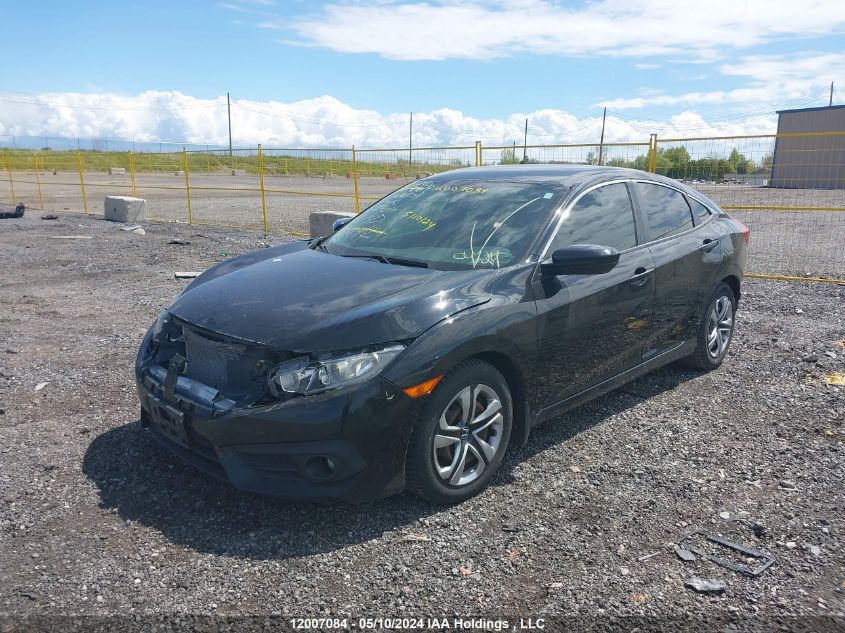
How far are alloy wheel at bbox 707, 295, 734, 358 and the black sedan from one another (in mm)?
461

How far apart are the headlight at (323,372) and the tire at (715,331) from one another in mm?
3176

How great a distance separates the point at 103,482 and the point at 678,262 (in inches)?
154

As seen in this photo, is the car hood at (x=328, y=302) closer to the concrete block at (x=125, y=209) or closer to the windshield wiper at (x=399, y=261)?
the windshield wiper at (x=399, y=261)

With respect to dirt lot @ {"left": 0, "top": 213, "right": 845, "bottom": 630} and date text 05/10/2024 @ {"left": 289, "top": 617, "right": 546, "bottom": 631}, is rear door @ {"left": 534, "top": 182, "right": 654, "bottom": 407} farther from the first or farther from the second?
date text 05/10/2024 @ {"left": 289, "top": 617, "right": 546, "bottom": 631}

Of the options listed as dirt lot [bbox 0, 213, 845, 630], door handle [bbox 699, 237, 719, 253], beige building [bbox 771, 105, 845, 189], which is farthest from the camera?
beige building [bbox 771, 105, 845, 189]

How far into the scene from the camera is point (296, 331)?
3203 mm

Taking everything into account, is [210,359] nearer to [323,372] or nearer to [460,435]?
[323,372]

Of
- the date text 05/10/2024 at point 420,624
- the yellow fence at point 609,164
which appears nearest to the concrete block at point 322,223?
the yellow fence at point 609,164

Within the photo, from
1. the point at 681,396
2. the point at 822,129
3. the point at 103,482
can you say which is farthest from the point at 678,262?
the point at 822,129

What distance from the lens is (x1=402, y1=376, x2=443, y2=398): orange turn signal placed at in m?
3.14

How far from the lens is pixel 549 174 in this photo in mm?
4602

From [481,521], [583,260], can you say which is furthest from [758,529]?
[583,260]

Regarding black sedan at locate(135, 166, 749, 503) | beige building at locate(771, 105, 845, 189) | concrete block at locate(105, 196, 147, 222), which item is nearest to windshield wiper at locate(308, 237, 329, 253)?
black sedan at locate(135, 166, 749, 503)

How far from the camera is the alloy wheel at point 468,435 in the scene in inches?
133
